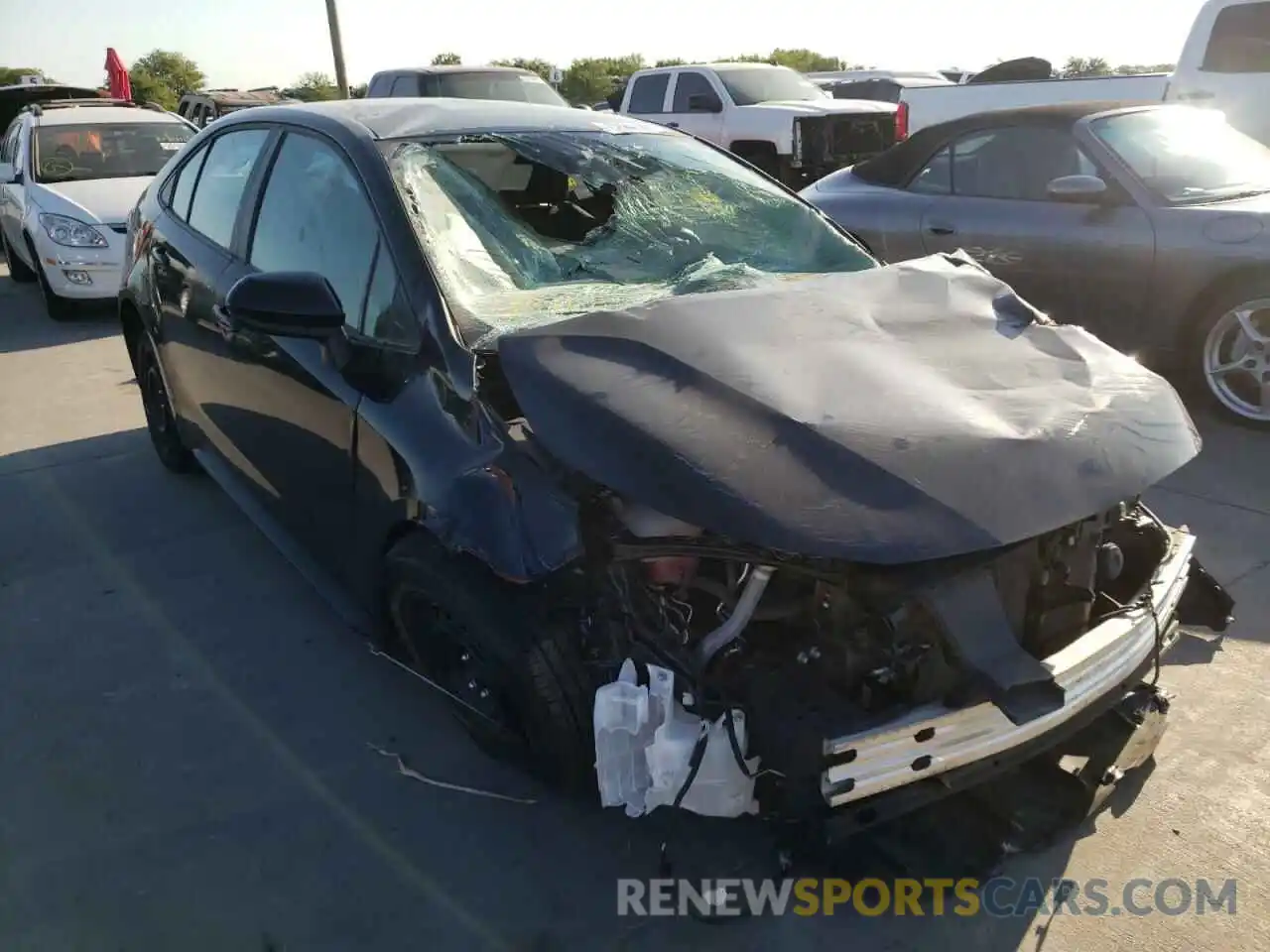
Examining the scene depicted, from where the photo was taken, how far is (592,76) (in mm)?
38000

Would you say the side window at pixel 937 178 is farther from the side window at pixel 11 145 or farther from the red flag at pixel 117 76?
the red flag at pixel 117 76

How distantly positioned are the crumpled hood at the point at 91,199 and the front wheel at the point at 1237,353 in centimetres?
795

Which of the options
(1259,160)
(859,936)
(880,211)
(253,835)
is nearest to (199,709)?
(253,835)

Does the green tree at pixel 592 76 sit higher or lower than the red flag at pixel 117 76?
lower

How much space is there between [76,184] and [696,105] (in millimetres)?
7419

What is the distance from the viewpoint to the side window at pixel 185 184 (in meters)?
4.38

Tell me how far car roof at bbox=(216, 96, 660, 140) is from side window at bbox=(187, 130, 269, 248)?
0.39 feet

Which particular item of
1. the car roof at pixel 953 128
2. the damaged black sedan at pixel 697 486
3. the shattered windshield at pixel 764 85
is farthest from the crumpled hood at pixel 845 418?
the shattered windshield at pixel 764 85

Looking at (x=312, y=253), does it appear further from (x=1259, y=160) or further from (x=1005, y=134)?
(x=1259, y=160)

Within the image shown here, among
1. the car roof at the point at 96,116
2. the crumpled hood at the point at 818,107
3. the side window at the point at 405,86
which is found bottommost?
the crumpled hood at the point at 818,107

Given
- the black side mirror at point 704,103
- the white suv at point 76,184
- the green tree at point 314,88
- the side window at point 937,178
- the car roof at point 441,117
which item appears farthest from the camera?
the green tree at point 314,88

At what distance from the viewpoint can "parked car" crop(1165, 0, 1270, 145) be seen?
798 centimetres

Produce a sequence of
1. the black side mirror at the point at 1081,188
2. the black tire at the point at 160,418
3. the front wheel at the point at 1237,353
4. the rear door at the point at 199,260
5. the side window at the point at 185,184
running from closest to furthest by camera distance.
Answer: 1. the rear door at the point at 199,260
2. the side window at the point at 185,184
3. the black tire at the point at 160,418
4. the front wheel at the point at 1237,353
5. the black side mirror at the point at 1081,188

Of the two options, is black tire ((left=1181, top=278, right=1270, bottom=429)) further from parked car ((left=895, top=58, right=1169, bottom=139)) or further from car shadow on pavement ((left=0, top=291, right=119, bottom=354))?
car shadow on pavement ((left=0, top=291, right=119, bottom=354))
